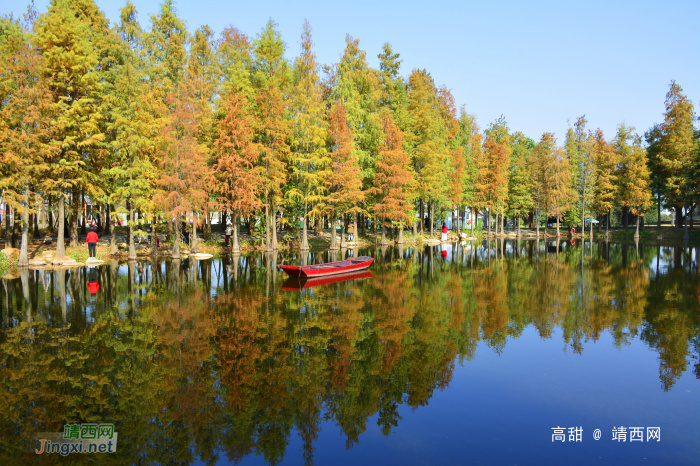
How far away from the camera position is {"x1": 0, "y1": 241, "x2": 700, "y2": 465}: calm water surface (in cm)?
787

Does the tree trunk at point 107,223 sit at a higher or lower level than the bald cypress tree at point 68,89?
lower

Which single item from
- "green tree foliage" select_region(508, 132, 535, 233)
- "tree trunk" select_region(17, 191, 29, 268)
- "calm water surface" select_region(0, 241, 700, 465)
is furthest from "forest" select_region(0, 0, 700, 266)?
"green tree foliage" select_region(508, 132, 535, 233)

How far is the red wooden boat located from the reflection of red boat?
0.35 metres

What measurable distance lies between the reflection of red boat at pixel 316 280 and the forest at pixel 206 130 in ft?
42.6

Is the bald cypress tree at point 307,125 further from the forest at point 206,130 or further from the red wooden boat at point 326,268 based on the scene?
the red wooden boat at point 326,268

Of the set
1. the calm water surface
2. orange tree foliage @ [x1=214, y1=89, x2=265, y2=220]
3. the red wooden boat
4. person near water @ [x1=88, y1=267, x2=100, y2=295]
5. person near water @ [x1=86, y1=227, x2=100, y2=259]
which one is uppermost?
orange tree foliage @ [x1=214, y1=89, x2=265, y2=220]

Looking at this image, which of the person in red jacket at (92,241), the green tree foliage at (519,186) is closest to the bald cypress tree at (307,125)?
the person in red jacket at (92,241)

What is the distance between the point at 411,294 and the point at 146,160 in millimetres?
23273

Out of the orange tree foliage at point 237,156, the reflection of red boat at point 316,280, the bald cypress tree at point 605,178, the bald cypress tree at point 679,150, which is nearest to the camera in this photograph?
the reflection of red boat at point 316,280

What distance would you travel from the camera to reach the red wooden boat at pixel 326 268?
24016 millimetres

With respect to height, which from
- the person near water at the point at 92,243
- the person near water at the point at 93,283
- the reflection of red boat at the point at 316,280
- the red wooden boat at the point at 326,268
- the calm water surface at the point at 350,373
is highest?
the person near water at the point at 92,243

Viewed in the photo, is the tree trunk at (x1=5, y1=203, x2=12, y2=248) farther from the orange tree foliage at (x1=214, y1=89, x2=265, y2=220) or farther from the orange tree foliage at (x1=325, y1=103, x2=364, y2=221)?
the orange tree foliage at (x1=325, y1=103, x2=364, y2=221)

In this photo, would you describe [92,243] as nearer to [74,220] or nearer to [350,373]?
[74,220]

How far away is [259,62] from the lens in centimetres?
3831
